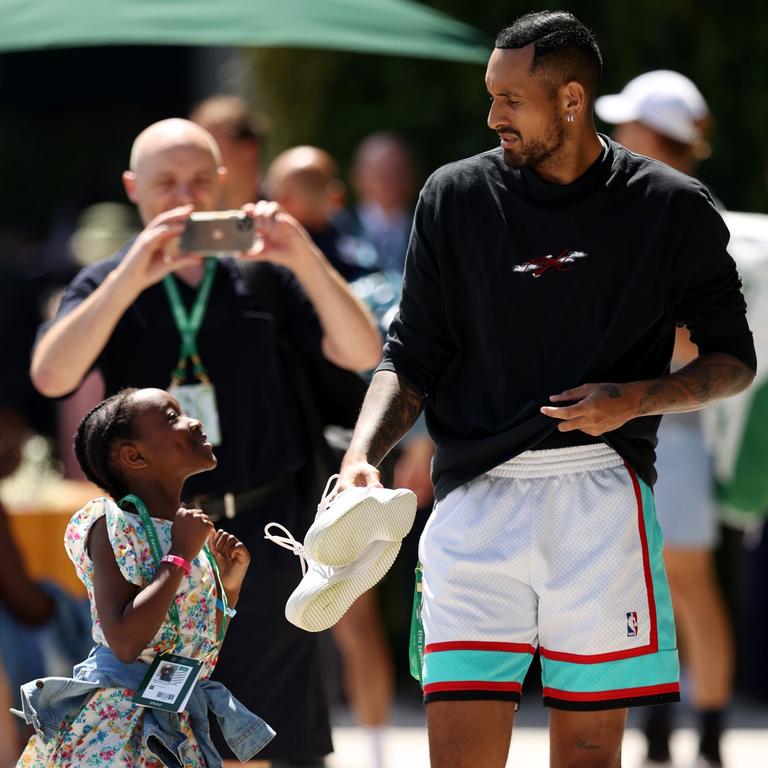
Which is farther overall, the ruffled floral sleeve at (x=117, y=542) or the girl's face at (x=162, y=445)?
the girl's face at (x=162, y=445)

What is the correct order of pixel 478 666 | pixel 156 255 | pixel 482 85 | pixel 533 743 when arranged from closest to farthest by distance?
1. pixel 478 666
2. pixel 156 255
3. pixel 533 743
4. pixel 482 85

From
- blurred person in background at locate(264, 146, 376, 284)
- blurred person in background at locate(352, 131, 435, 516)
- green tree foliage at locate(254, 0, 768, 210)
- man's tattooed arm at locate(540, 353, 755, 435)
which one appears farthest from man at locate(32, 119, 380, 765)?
green tree foliage at locate(254, 0, 768, 210)

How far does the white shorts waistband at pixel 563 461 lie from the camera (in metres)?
3.74

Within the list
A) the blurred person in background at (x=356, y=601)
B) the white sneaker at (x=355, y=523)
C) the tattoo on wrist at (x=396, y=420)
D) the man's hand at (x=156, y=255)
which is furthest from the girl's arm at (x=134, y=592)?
the blurred person in background at (x=356, y=601)

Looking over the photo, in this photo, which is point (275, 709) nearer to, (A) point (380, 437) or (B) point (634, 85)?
(A) point (380, 437)

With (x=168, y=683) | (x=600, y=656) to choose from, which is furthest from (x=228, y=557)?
(x=600, y=656)

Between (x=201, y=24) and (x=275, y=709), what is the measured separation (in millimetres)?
A: 2198

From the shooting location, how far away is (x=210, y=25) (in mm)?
5605

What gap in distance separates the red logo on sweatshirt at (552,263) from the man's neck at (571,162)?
172 millimetres

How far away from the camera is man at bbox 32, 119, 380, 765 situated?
4.57 metres

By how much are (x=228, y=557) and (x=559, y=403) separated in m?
0.84

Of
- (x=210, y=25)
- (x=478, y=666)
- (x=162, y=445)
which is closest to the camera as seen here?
(x=478, y=666)

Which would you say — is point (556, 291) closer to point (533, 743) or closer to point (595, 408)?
point (595, 408)

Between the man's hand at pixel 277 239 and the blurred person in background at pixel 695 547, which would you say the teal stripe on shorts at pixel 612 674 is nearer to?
the man's hand at pixel 277 239
